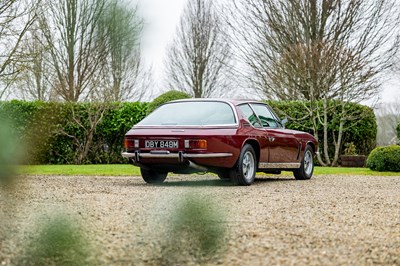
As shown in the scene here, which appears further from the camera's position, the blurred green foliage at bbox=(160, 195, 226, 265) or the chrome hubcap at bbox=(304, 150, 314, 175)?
the chrome hubcap at bbox=(304, 150, 314, 175)

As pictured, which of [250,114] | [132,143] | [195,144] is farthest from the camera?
[250,114]

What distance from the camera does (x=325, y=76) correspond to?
1978 cm

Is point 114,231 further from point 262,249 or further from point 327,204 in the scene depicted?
point 327,204

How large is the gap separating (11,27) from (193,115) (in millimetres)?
11081

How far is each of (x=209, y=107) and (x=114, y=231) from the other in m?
5.92

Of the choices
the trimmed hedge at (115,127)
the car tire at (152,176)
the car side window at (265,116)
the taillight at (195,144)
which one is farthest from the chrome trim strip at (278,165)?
the trimmed hedge at (115,127)

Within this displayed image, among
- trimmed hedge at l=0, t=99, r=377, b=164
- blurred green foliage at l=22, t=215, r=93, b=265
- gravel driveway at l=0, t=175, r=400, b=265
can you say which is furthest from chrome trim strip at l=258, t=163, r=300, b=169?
blurred green foliage at l=22, t=215, r=93, b=265

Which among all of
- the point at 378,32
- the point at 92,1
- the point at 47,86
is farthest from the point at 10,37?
the point at 92,1

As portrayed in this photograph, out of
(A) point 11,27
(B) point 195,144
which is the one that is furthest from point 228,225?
(A) point 11,27

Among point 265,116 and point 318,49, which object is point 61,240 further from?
point 318,49

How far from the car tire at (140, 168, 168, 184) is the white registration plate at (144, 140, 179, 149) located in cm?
75

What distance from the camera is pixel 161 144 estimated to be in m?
9.30

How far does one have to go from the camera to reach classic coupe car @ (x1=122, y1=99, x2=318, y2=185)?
9.16m

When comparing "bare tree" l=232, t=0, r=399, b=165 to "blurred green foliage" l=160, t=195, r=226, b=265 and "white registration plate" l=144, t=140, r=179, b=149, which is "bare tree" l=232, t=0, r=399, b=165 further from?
"blurred green foliage" l=160, t=195, r=226, b=265
